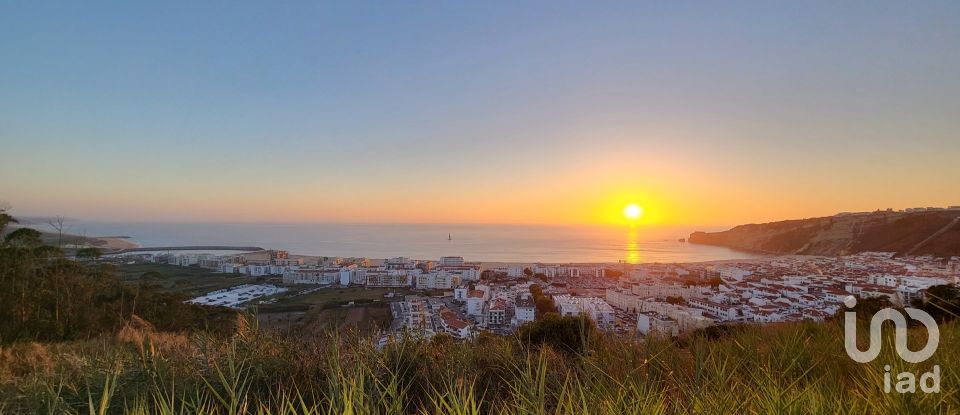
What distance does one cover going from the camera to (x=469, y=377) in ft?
7.27

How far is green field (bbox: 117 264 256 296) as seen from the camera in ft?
71.0

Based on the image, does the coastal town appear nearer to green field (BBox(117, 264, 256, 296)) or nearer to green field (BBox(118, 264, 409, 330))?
green field (BBox(118, 264, 409, 330))

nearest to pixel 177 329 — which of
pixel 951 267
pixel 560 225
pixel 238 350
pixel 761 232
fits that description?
pixel 238 350

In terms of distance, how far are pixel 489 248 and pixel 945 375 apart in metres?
47.0

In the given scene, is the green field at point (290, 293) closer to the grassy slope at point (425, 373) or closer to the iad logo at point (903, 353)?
the grassy slope at point (425, 373)

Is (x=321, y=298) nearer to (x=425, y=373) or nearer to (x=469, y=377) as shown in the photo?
(x=425, y=373)

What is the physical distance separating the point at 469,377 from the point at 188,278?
2936 cm

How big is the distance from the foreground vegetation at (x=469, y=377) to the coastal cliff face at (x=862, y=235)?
2329 centimetres

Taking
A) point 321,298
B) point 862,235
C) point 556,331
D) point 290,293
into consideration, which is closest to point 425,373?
point 556,331

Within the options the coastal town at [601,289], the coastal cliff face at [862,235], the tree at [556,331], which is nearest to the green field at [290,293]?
the coastal town at [601,289]

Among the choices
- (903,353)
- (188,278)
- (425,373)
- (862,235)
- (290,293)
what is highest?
(862,235)

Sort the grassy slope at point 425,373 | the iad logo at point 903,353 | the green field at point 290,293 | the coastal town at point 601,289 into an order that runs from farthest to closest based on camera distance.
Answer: the green field at point 290,293 → the coastal town at point 601,289 → the grassy slope at point 425,373 → the iad logo at point 903,353

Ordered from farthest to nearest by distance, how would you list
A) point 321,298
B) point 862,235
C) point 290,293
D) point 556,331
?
point 862,235 < point 290,293 < point 321,298 < point 556,331

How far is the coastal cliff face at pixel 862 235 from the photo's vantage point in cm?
2073
